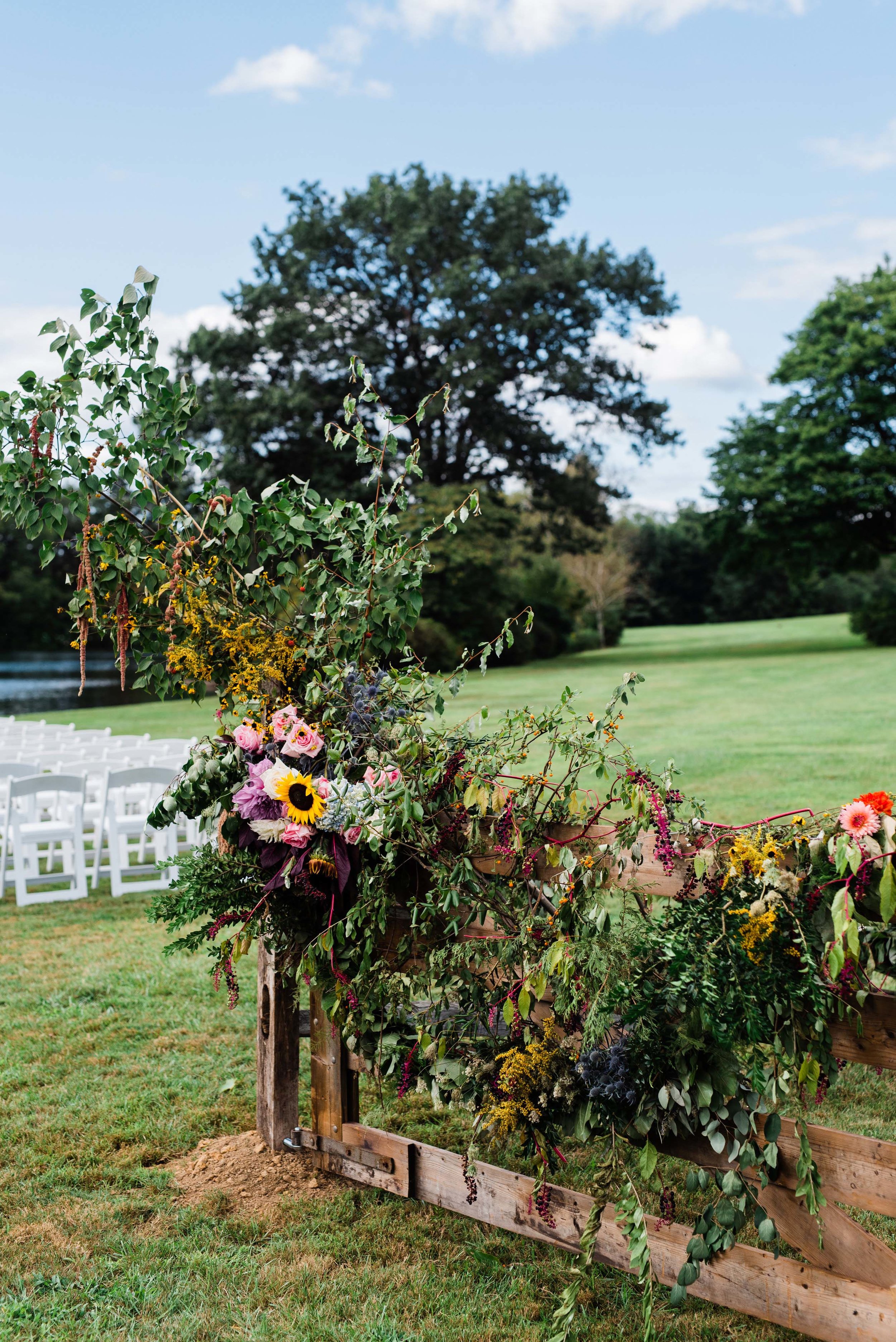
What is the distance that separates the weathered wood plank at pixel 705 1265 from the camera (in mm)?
2455

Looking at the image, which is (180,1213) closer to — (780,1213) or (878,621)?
(780,1213)

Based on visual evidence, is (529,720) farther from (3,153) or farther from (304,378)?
(304,378)

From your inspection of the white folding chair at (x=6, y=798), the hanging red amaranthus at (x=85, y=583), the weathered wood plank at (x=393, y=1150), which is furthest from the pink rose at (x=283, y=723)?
the white folding chair at (x=6, y=798)

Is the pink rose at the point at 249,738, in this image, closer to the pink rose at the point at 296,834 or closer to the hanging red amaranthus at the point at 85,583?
the pink rose at the point at 296,834

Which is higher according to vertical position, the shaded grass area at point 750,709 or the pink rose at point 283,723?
the pink rose at point 283,723

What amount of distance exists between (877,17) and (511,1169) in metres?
18.4

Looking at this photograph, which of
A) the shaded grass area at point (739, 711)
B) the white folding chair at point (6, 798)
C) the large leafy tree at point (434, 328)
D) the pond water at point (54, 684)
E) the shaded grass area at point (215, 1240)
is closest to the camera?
the shaded grass area at point (215, 1240)

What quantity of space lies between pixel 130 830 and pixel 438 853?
6.21m

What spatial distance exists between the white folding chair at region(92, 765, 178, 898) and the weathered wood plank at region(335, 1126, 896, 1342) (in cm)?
496

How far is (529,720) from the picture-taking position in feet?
9.96

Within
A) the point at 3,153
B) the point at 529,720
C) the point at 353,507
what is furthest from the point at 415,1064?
the point at 3,153

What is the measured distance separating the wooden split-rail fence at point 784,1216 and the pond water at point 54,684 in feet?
95.5

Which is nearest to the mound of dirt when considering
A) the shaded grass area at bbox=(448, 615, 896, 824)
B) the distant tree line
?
the shaded grass area at bbox=(448, 615, 896, 824)

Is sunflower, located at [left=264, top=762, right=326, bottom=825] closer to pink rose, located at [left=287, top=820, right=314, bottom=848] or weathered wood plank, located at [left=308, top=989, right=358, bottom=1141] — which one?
pink rose, located at [left=287, top=820, right=314, bottom=848]
